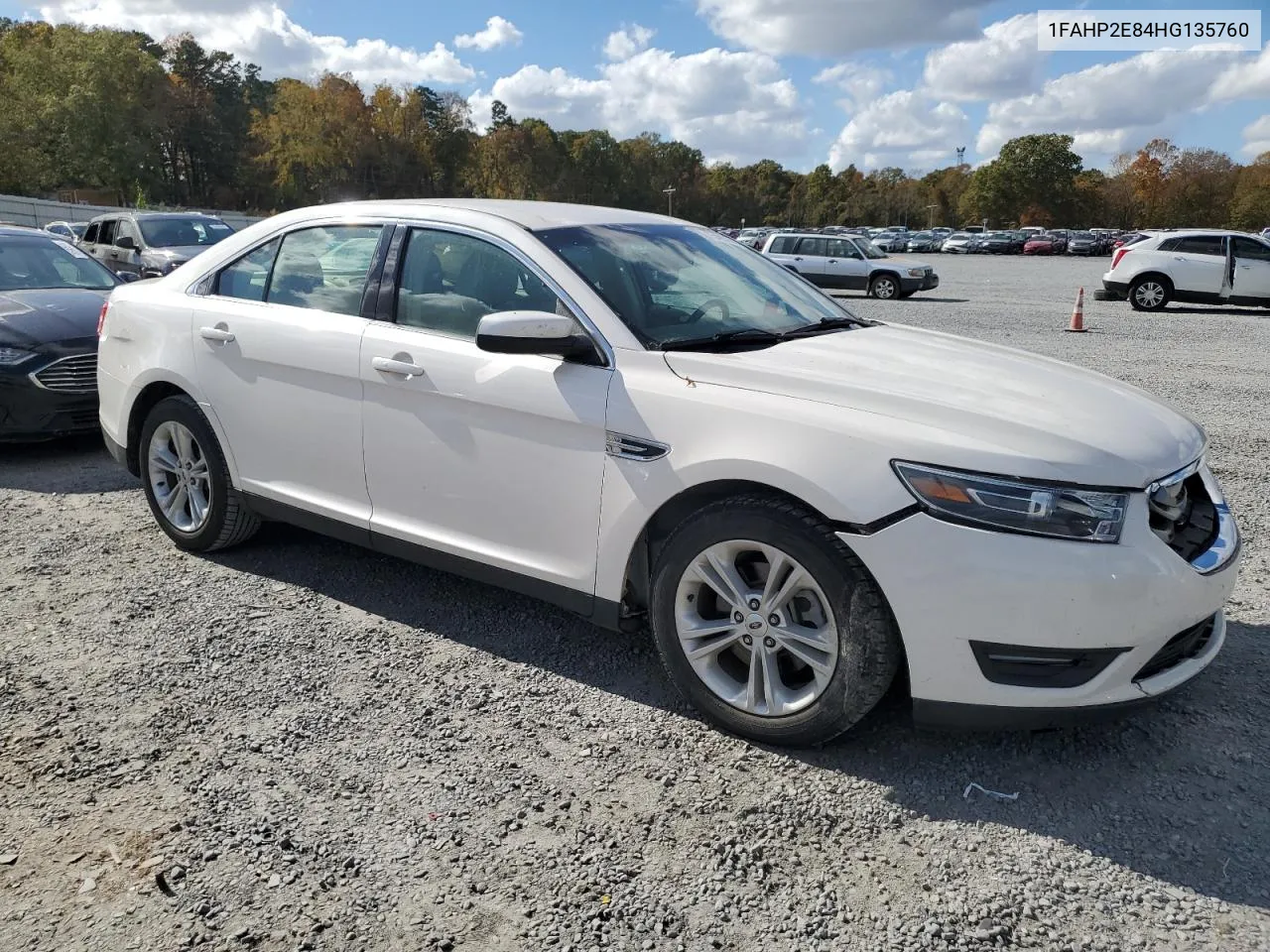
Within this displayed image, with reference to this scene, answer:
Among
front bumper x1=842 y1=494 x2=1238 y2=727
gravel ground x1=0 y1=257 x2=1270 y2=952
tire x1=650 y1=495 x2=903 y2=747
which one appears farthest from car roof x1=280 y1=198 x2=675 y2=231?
front bumper x1=842 y1=494 x2=1238 y2=727

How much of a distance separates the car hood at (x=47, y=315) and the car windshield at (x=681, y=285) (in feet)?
16.2

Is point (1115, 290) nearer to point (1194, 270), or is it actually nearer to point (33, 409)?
point (1194, 270)

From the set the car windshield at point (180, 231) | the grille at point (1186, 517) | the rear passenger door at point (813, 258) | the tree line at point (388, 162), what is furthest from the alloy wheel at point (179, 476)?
the tree line at point (388, 162)

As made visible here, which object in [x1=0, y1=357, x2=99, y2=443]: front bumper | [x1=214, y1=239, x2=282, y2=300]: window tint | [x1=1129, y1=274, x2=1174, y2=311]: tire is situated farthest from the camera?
[x1=1129, y1=274, x2=1174, y2=311]: tire

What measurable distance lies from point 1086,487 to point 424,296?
2507 mm

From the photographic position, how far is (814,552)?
2.95 m

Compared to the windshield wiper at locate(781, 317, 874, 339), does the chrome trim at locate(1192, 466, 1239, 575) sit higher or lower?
lower

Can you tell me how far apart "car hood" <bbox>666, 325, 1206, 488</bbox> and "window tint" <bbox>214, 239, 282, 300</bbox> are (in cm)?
224

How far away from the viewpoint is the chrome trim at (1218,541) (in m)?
3.01

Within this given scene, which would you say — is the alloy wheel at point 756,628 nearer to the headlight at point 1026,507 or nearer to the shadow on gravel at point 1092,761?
the shadow on gravel at point 1092,761

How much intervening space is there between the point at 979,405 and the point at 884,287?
22.1 metres

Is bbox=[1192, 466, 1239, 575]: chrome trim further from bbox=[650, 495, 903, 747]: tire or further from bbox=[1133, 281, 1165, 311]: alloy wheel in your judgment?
bbox=[1133, 281, 1165, 311]: alloy wheel

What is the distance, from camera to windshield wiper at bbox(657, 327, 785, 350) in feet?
11.5

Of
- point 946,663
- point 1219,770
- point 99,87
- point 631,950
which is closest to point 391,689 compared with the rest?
point 631,950
